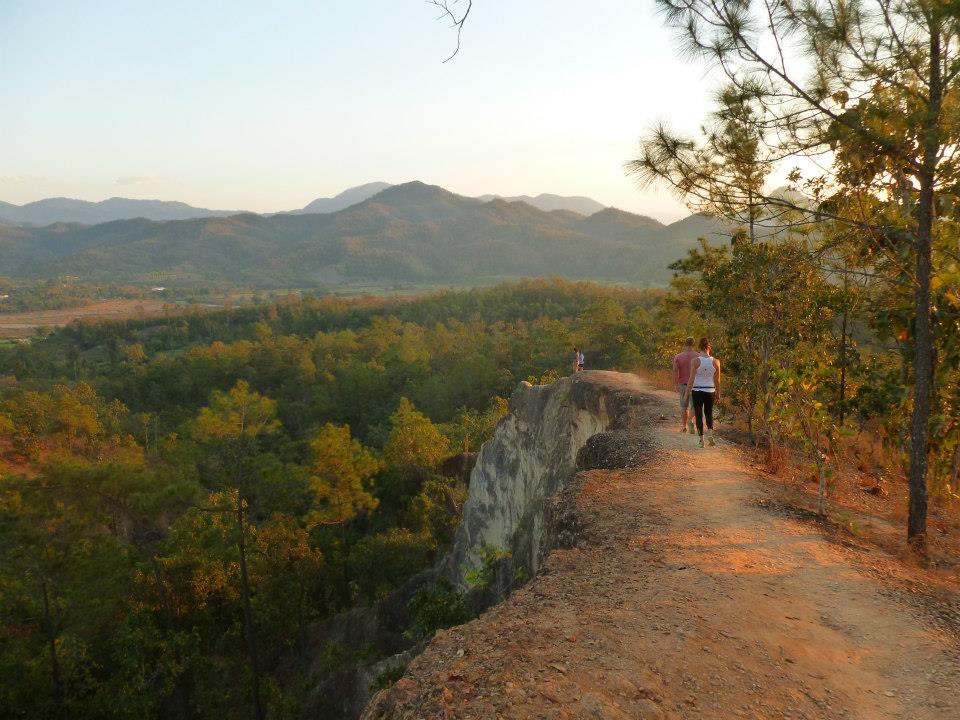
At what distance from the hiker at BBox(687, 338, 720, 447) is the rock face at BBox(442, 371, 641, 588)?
2804 millimetres

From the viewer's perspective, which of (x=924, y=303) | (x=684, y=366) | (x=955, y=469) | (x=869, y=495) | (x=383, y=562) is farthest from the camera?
(x=383, y=562)

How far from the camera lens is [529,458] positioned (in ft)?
60.2

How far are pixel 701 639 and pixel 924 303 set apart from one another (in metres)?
4.12

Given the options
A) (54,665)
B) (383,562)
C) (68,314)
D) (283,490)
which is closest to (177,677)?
(54,665)

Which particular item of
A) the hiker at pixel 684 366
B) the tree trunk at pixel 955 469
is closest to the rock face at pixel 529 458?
the hiker at pixel 684 366

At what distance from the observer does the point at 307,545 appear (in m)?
23.3

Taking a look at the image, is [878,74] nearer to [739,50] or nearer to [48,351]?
[739,50]

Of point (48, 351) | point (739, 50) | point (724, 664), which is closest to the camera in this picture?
point (724, 664)

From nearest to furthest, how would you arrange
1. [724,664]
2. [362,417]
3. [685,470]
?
1. [724,664]
2. [685,470]
3. [362,417]

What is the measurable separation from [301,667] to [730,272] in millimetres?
18481

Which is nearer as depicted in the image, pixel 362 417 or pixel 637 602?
pixel 637 602

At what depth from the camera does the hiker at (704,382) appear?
913 cm

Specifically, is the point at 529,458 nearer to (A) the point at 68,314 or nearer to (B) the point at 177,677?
(B) the point at 177,677

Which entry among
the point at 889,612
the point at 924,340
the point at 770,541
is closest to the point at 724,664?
the point at 889,612
